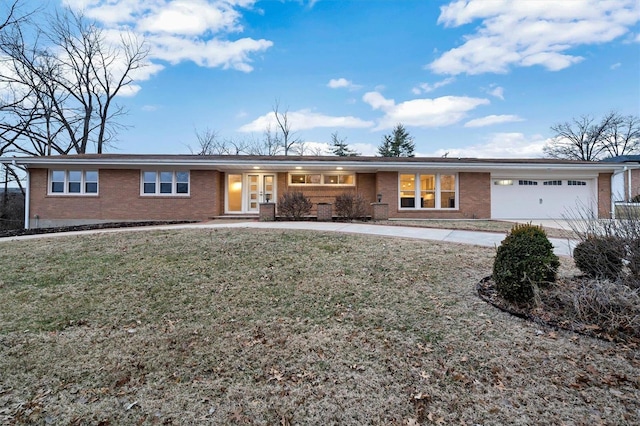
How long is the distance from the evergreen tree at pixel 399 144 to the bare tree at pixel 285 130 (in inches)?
412

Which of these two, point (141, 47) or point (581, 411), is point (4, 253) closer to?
point (581, 411)

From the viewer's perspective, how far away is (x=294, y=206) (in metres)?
12.7

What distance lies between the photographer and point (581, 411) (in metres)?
2.28

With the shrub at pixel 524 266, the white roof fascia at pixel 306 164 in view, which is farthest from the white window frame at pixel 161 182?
the shrub at pixel 524 266

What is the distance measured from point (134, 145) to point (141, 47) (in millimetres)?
7895

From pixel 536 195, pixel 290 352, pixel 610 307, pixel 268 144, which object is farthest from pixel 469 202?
pixel 268 144

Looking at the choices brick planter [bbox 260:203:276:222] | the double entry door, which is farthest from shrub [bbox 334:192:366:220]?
the double entry door

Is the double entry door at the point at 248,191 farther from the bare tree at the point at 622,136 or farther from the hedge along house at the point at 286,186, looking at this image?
the bare tree at the point at 622,136

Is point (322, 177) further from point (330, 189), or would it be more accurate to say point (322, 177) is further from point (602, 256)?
point (602, 256)

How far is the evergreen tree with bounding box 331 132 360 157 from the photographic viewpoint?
36.0 meters

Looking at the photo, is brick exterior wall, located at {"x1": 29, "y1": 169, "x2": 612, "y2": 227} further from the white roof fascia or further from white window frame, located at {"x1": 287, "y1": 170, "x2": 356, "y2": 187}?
the white roof fascia

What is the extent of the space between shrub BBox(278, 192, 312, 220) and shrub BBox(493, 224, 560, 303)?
9168 mm

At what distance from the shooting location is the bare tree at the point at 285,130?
104ft

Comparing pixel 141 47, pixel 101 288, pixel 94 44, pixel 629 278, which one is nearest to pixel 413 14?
pixel 629 278
